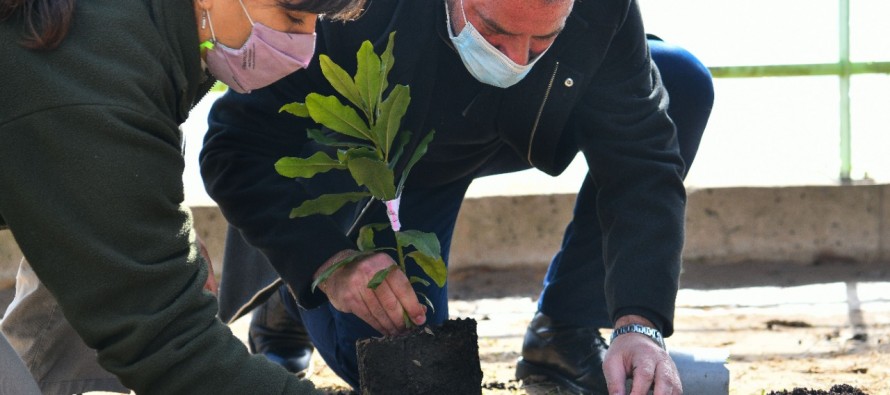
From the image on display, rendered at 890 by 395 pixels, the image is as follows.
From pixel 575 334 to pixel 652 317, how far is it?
65 centimetres

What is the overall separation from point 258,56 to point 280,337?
4.89 feet

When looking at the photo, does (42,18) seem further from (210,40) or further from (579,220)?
(579,220)

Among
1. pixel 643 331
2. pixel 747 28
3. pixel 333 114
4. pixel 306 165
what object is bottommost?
pixel 306 165

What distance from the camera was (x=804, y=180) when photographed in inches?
179

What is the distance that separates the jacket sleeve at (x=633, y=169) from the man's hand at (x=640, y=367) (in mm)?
120

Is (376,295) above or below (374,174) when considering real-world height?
below

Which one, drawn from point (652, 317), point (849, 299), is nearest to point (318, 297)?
point (652, 317)

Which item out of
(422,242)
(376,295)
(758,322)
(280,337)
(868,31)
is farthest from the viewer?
(868,31)

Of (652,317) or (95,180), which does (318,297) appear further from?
(95,180)

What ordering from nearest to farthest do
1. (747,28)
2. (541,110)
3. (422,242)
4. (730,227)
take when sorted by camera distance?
(422,242)
(541,110)
(730,227)
(747,28)

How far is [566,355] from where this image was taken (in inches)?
121

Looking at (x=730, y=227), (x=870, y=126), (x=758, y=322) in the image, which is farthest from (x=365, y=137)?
(x=870, y=126)

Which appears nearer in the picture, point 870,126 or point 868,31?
point 868,31

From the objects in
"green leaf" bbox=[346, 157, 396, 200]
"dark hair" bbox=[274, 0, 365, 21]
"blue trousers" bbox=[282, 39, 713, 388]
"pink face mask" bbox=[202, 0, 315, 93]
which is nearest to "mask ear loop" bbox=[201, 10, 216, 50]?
"pink face mask" bbox=[202, 0, 315, 93]
